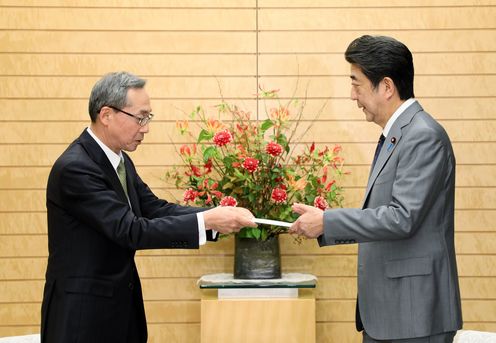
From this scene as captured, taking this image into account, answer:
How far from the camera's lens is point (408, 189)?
277 centimetres

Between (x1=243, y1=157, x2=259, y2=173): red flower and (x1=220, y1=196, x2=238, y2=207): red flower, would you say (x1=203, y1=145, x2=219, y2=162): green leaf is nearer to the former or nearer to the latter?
(x1=243, y1=157, x2=259, y2=173): red flower

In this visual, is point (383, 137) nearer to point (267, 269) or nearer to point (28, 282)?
point (267, 269)

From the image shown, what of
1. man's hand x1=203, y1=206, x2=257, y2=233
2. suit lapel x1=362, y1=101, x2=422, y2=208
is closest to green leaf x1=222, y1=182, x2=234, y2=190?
man's hand x1=203, y1=206, x2=257, y2=233

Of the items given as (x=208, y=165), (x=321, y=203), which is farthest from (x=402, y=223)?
(x=208, y=165)

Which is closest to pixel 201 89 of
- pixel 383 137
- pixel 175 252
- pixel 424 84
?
pixel 175 252

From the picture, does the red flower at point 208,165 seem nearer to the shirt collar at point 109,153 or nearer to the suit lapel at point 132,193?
the suit lapel at point 132,193

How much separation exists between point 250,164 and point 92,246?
1125 millimetres

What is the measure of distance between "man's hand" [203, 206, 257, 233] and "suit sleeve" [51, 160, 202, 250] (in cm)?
14

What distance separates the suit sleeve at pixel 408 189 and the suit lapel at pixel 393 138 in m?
0.03

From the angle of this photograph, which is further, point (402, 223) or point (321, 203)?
point (321, 203)

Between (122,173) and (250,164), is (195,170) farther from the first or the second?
(122,173)

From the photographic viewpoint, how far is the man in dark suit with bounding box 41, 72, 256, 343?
281 centimetres

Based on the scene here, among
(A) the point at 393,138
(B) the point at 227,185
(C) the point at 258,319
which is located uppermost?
(A) the point at 393,138

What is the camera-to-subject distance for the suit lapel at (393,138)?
2885 mm
